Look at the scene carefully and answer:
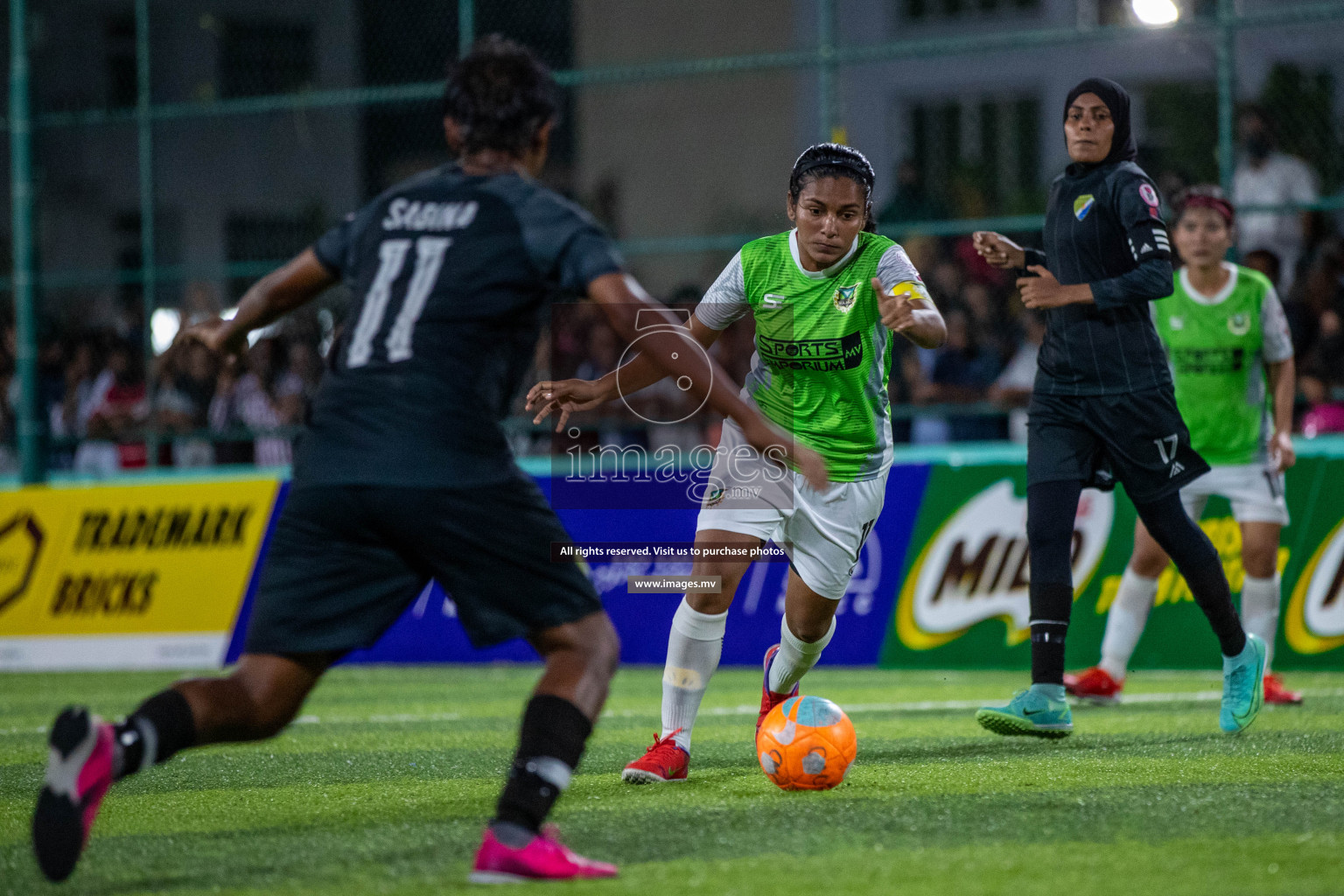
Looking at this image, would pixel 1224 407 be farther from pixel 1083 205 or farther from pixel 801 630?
pixel 801 630

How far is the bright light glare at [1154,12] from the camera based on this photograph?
10.1 meters

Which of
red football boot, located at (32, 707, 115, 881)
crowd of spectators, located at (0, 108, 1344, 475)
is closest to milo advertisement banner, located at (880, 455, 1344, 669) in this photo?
crowd of spectators, located at (0, 108, 1344, 475)

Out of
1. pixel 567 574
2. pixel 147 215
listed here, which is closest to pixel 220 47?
pixel 147 215

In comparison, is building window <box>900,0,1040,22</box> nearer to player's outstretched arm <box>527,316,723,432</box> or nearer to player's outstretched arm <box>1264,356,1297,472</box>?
player's outstretched arm <box>1264,356,1297,472</box>

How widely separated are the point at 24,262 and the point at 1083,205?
30.6ft

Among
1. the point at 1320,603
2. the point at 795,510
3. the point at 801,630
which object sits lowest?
the point at 1320,603

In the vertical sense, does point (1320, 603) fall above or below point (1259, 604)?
below

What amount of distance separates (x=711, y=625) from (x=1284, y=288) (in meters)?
6.44

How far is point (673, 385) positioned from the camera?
37.6ft

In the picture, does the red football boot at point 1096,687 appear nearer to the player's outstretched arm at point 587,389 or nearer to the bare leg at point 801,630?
the bare leg at point 801,630

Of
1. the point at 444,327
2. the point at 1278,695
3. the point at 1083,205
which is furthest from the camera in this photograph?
the point at 1278,695

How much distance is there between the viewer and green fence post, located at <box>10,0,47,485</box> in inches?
495

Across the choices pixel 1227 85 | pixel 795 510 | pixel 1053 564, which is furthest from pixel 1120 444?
pixel 1227 85

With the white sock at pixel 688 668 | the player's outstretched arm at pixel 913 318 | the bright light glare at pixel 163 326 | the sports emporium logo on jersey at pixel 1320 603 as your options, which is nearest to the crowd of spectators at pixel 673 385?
the bright light glare at pixel 163 326
